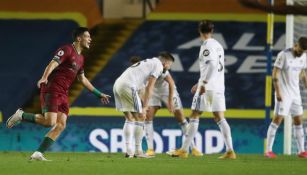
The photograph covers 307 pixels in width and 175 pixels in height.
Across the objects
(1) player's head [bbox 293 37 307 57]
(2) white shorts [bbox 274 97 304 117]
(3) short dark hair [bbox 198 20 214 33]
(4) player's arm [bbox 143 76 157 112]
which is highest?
(3) short dark hair [bbox 198 20 214 33]

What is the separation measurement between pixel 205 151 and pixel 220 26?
2.74 m

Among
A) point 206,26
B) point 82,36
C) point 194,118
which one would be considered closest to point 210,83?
point 194,118

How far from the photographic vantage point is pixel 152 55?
22094 millimetres

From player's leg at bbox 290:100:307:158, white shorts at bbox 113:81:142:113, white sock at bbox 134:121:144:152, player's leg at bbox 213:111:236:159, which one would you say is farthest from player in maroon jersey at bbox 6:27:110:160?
player's leg at bbox 290:100:307:158

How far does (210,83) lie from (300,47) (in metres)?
1.72

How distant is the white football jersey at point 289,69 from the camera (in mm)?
16234

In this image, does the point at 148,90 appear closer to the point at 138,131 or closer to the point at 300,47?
the point at 138,131

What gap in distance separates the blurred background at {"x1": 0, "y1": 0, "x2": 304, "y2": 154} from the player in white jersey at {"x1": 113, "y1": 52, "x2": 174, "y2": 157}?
651 centimetres

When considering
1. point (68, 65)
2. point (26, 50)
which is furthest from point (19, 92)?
point (68, 65)

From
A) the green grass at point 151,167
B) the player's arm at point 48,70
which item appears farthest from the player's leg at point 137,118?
the player's arm at point 48,70

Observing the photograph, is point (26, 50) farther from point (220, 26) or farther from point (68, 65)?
Answer: point (68, 65)

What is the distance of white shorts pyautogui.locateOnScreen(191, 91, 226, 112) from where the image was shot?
1517cm

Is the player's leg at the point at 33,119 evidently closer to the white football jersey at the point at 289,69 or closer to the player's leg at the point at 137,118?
Answer: the player's leg at the point at 137,118

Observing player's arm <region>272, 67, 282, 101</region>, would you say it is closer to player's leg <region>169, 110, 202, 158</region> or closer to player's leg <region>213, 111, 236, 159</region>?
player's leg <region>213, 111, 236, 159</region>
